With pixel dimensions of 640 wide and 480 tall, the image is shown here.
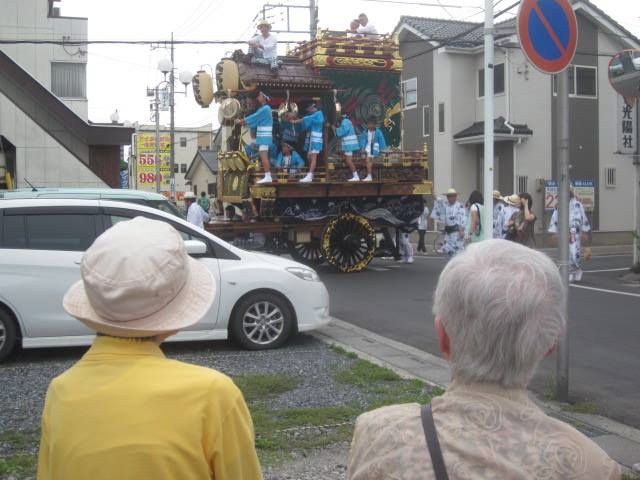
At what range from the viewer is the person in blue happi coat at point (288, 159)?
51.0 ft

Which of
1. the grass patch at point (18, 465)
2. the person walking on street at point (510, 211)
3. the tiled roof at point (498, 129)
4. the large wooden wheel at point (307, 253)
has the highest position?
the tiled roof at point (498, 129)

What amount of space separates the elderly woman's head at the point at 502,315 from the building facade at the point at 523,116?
25187 mm

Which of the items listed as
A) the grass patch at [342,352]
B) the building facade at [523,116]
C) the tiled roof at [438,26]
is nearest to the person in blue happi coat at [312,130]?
the grass patch at [342,352]

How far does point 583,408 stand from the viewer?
606 centimetres

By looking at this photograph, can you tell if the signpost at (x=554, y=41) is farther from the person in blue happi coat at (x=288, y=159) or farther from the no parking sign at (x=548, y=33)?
the person in blue happi coat at (x=288, y=159)

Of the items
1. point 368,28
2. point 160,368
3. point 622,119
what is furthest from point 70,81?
point 160,368

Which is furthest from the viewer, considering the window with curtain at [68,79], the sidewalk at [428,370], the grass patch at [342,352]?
the window with curtain at [68,79]

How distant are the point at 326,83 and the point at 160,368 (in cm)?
1405

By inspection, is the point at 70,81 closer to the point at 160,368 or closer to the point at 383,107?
the point at 383,107

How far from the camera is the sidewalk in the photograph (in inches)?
204

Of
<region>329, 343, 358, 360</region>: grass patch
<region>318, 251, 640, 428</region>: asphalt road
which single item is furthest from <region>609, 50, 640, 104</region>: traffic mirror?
<region>329, 343, 358, 360</region>: grass patch

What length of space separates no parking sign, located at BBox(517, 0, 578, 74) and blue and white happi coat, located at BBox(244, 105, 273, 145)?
364 inches

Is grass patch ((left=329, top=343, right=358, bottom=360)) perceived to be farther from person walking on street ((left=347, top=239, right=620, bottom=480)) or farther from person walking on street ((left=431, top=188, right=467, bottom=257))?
person walking on street ((left=431, top=188, right=467, bottom=257))

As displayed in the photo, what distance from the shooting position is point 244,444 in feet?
6.65
